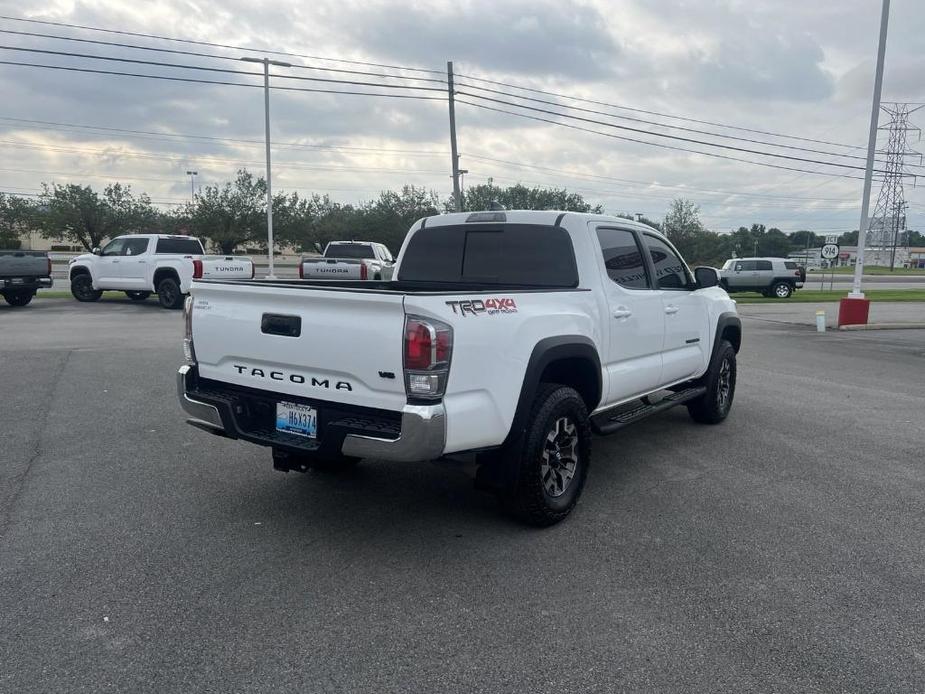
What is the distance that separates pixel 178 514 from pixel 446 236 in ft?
8.92

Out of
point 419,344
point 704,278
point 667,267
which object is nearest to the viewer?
point 419,344

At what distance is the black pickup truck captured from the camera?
18.0 metres

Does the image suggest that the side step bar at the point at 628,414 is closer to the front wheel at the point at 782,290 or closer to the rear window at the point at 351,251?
the rear window at the point at 351,251

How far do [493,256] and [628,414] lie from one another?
153 centimetres

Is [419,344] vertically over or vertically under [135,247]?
under

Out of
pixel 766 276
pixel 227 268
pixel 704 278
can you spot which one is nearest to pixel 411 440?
pixel 704 278

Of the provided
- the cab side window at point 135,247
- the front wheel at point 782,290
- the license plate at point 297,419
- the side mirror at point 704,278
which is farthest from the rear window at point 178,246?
the front wheel at point 782,290

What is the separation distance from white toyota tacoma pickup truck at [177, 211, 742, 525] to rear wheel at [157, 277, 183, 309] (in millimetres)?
14597

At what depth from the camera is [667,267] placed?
6.14m

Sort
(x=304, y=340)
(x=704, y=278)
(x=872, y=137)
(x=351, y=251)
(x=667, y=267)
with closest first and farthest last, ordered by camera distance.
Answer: (x=304, y=340), (x=667, y=267), (x=704, y=278), (x=872, y=137), (x=351, y=251)

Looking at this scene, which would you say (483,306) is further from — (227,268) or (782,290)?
(782,290)

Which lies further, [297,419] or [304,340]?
[297,419]

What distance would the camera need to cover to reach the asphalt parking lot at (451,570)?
2883mm

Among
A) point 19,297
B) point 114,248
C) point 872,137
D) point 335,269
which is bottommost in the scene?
point 19,297
